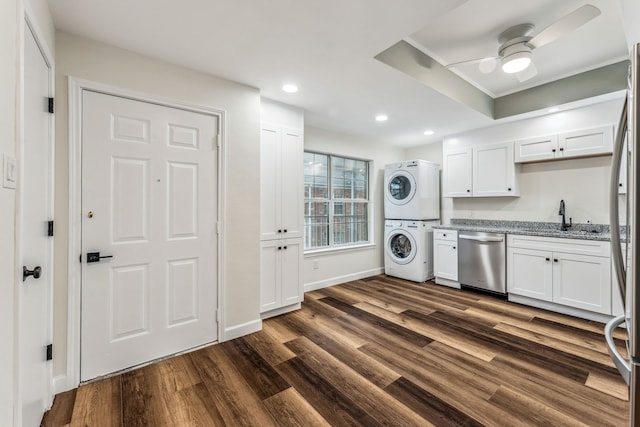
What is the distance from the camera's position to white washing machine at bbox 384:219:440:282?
432 centimetres

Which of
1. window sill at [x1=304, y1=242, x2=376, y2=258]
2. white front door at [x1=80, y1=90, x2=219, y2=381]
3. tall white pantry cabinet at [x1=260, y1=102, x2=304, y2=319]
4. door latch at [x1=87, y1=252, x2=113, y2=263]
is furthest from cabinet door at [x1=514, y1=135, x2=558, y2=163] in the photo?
door latch at [x1=87, y1=252, x2=113, y2=263]

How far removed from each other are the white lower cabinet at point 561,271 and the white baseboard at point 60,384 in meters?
4.37

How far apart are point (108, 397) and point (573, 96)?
4.94m

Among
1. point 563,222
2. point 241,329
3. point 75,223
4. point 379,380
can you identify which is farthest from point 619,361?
point 563,222

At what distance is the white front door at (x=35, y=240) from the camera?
127cm

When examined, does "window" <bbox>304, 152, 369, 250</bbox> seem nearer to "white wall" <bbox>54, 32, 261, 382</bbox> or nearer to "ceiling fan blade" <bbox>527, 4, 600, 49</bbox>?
"white wall" <bbox>54, 32, 261, 382</bbox>

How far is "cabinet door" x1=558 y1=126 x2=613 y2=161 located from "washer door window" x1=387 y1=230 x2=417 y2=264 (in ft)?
7.13

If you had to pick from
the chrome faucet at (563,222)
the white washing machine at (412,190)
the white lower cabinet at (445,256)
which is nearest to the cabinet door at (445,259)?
the white lower cabinet at (445,256)

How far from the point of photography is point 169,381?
1914mm

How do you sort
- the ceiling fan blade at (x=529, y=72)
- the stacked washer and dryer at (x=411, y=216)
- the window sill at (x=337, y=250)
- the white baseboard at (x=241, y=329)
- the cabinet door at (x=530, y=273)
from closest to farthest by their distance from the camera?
the ceiling fan blade at (x=529, y=72), the white baseboard at (x=241, y=329), the cabinet door at (x=530, y=273), the window sill at (x=337, y=250), the stacked washer and dryer at (x=411, y=216)

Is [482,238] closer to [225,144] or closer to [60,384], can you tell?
[225,144]

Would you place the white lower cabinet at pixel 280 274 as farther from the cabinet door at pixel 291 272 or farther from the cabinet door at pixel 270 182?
the cabinet door at pixel 270 182

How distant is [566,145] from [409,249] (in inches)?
92.8

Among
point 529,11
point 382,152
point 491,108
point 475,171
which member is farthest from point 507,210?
point 529,11
